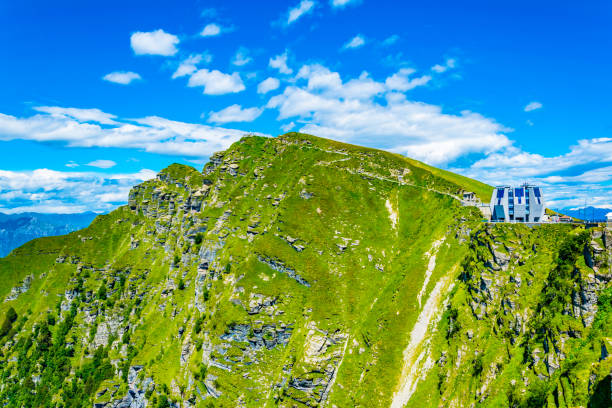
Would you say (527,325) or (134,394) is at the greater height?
(527,325)

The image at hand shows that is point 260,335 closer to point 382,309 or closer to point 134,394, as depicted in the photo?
point 382,309

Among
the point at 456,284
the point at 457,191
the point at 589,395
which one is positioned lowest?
the point at 589,395

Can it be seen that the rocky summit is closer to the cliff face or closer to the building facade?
the cliff face

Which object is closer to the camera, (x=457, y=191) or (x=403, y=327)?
(x=403, y=327)

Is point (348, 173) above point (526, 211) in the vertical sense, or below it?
above

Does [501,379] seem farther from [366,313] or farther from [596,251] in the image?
[366,313]

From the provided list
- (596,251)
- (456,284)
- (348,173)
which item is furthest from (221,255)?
(596,251)

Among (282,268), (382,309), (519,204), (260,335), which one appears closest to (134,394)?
(260,335)

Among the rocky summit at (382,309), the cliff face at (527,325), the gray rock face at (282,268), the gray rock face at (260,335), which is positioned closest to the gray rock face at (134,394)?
the rocky summit at (382,309)
